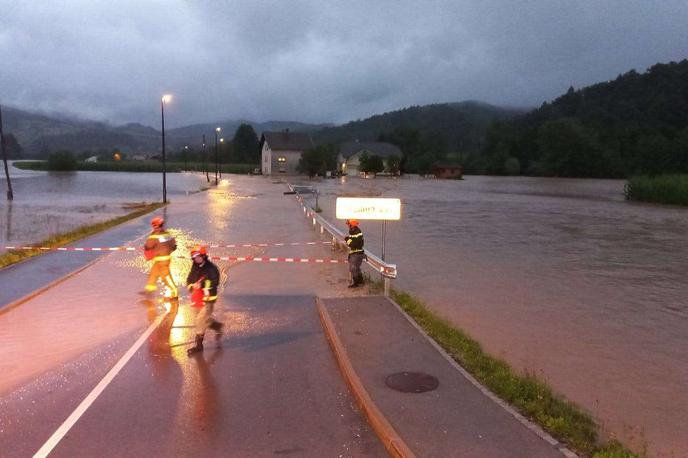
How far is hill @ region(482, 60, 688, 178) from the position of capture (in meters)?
107

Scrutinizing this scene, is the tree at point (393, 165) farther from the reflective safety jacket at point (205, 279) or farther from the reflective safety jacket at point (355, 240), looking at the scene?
the reflective safety jacket at point (205, 279)

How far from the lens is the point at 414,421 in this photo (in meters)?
Answer: 5.55

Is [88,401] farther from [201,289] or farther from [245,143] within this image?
[245,143]

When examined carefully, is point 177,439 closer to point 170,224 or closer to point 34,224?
point 170,224

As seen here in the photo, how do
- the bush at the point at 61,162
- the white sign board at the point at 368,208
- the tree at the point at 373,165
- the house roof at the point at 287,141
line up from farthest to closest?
1. the bush at the point at 61,162
2. the house roof at the point at 287,141
3. the tree at the point at 373,165
4. the white sign board at the point at 368,208

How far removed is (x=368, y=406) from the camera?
5.87 meters

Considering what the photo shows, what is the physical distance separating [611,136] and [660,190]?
72908mm

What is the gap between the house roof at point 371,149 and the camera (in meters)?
120

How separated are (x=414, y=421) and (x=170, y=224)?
70.1 ft

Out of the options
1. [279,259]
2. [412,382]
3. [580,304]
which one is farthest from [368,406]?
[279,259]

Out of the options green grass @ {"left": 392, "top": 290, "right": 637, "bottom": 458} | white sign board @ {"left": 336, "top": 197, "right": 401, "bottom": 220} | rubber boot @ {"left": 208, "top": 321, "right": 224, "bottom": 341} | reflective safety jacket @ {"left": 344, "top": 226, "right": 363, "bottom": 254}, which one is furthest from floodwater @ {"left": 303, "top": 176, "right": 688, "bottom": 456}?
rubber boot @ {"left": 208, "top": 321, "right": 224, "bottom": 341}

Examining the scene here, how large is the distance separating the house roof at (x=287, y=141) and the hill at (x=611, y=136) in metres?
49.9

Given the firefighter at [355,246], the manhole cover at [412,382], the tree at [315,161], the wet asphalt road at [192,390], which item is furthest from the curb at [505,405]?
the tree at [315,161]

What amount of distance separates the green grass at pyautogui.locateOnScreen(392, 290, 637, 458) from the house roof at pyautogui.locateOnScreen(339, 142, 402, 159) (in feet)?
367
